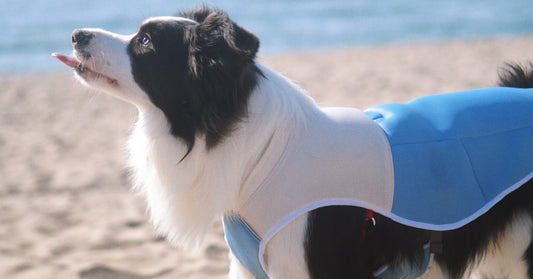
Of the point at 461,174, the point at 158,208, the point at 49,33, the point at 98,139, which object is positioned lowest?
the point at 49,33

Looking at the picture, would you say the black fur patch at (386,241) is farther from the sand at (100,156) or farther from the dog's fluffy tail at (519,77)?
the sand at (100,156)

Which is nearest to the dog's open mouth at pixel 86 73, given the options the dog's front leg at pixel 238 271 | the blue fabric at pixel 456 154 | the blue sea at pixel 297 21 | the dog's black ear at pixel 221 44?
the dog's black ear at pixel 221 44

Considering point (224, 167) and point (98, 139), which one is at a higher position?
Result: point (224, 167)

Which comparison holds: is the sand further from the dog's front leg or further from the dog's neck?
the dog's neck

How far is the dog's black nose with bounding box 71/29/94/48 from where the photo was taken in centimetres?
226

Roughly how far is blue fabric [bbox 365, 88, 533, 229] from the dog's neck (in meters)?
0.46

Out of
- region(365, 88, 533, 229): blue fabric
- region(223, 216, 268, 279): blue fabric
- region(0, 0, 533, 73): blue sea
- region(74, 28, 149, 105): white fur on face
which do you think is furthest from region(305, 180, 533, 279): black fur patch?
region(0, 0, 533, 73): blue sea

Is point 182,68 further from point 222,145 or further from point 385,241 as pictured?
point 385,241

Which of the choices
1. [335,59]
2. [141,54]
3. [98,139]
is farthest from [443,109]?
[335,59]

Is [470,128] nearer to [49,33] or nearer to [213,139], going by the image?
[213,139]

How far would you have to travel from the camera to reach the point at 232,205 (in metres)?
2.13

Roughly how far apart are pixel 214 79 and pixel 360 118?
2.15 feet

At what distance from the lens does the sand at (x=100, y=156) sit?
3379mm

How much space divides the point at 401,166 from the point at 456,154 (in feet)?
0.88
